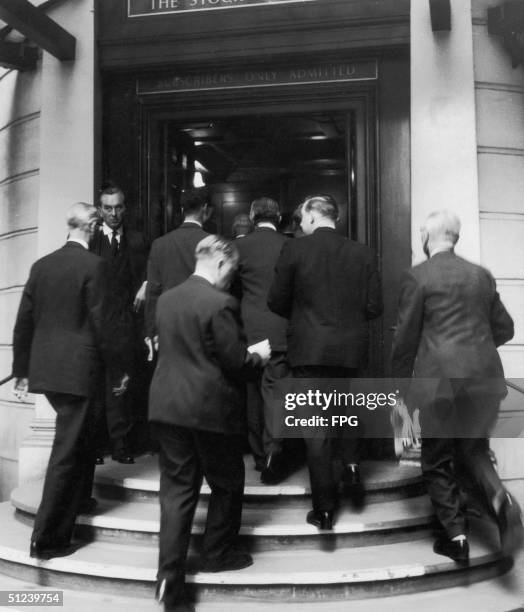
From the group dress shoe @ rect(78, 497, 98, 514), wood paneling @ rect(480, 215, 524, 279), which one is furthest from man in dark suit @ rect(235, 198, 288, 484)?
wood paneling @ rect(480, 215, 524, 279)

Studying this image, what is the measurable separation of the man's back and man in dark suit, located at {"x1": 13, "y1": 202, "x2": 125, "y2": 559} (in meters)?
1.65

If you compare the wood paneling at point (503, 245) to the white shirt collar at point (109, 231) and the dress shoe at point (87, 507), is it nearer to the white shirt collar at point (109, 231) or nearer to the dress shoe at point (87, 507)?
the white shirt collar at point (109, 231)

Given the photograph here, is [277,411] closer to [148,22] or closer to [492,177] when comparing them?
[492,177]

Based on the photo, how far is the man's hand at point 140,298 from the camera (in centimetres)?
549

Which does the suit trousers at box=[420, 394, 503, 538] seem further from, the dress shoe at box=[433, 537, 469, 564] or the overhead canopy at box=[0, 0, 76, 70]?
the overhead canopy at box=[0, 0, 76, 70]

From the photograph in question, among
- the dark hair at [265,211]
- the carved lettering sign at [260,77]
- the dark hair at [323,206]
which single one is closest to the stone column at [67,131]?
the carved lettering sign at [260,77]

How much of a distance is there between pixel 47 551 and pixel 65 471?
481 millimetres

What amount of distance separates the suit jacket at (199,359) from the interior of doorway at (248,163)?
3011mm

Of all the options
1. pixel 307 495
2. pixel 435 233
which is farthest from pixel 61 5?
pixel 307 495

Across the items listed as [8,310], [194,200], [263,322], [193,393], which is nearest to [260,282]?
[263,322]

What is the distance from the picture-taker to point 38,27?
576cm

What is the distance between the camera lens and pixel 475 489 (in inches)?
154

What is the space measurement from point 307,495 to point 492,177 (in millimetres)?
2830

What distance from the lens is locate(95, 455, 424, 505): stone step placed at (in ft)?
14.8
